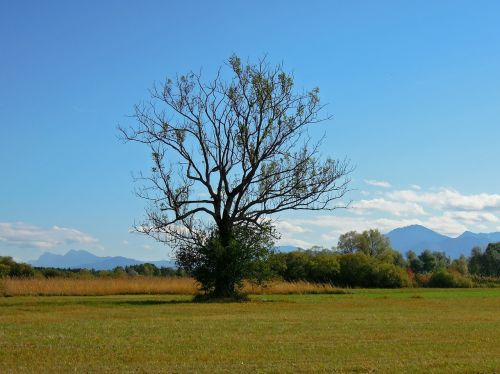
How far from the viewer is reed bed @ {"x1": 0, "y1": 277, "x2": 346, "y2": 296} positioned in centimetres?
4406

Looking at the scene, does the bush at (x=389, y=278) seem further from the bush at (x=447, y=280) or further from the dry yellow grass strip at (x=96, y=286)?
the dry yellow grass strip at (x=96, y=286)

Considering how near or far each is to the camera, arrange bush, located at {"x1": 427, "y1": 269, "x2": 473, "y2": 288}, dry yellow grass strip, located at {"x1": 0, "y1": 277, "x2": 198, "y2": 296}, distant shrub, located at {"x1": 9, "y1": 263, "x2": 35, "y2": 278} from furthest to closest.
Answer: distant shrub, located at {"x1": 9, "y1": 263, "x2": 35, "y2": 278} < bush, located at {"x1": 427, "y1": 269, "x2": 473, "y2": 288} < dry yellow grass strip, located at {"x1": 0, "y1": 277, "x2": 198, "y2": 296}

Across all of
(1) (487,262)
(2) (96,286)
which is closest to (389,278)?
(2) (96,286)

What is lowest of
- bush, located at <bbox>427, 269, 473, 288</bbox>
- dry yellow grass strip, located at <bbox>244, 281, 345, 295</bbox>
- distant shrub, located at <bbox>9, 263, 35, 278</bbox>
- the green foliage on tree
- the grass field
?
the grass field

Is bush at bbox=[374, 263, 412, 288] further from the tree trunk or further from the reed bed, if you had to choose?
the tree trunk

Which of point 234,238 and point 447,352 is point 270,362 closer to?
point 447,352

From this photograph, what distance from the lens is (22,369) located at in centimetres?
1159

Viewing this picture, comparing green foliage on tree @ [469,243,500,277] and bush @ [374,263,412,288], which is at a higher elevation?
green foliage on tree @ [469,243,500,277]

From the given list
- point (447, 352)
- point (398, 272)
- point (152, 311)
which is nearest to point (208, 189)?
point (152, 311)

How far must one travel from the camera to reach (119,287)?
48.1 m

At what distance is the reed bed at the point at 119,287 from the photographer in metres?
44.1

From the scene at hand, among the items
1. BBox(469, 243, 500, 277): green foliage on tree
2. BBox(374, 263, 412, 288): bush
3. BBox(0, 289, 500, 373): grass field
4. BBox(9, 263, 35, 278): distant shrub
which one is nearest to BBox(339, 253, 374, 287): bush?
BBox(374, 263, 412, 288): bush

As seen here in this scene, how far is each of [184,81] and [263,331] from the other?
77.9 feet

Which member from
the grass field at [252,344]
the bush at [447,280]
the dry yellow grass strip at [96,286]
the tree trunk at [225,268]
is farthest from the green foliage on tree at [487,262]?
the grass field at [252,344]
